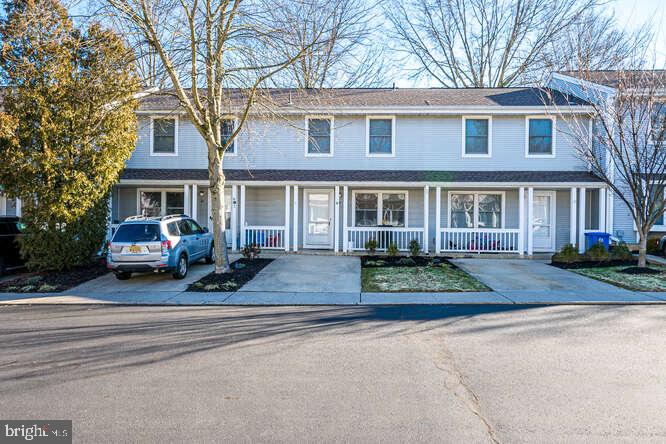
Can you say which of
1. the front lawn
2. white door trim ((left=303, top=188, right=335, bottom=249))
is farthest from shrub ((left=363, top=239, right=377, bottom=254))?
white door trim ((left=303, top=188, right=335, bottom=249))

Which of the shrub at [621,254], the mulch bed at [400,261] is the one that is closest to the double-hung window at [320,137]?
the mulch bed at [400,261]

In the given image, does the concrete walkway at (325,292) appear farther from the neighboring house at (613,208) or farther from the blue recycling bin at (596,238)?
the neighboring house at (613,208)

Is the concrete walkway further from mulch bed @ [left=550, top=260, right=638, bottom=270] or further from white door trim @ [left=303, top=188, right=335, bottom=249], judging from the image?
white door trim @ [left=303, top=188, right=335, bottom=249]

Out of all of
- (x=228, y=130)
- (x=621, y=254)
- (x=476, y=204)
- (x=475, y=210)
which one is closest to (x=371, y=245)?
(x=475, y=210)

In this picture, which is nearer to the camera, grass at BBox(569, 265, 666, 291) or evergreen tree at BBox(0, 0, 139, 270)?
grass at BBox(569, 265, 666, 291)

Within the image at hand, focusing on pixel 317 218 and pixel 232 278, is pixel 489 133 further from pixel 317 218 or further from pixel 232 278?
pixel 232 278

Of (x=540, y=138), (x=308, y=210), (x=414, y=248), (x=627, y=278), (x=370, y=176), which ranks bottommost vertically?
(x=627, y=278)

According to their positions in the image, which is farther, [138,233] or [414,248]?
[414,248]

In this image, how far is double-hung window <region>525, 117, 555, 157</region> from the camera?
18.4m

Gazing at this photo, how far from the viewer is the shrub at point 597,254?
51.6 ft

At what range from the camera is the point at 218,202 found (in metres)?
13.2

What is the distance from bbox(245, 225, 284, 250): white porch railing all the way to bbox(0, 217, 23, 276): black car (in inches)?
292

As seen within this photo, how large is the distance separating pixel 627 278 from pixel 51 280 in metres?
15.8

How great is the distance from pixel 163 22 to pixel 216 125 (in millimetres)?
2863
